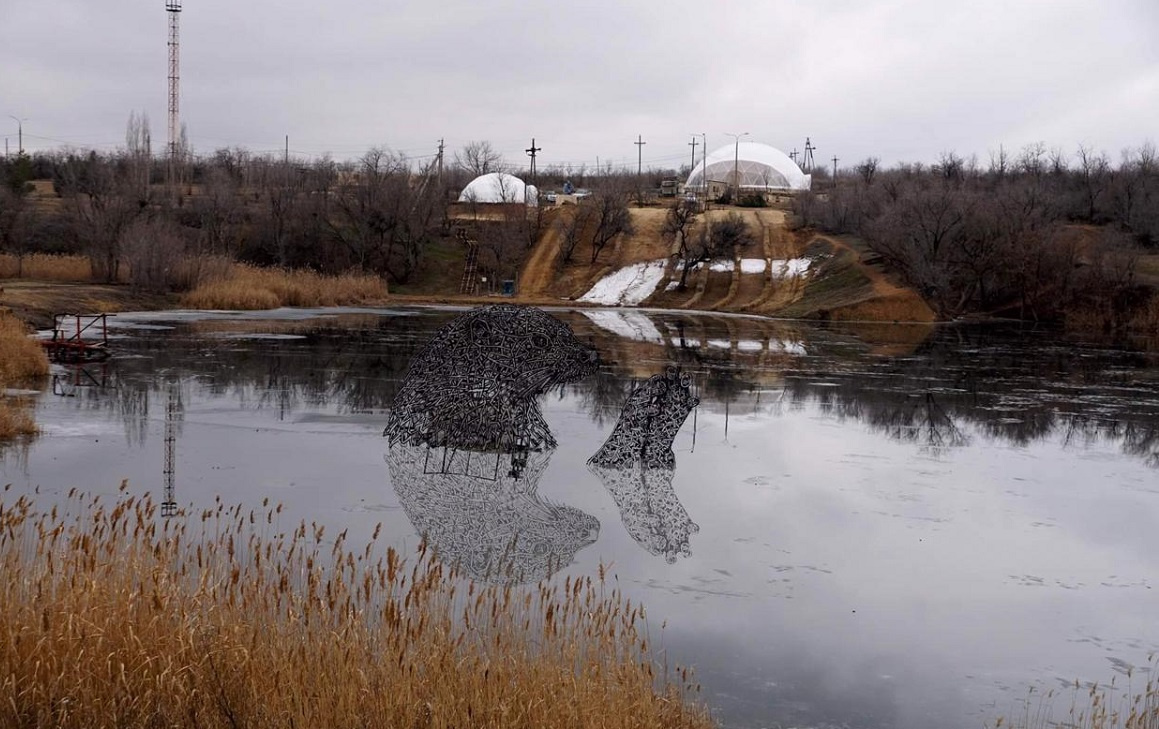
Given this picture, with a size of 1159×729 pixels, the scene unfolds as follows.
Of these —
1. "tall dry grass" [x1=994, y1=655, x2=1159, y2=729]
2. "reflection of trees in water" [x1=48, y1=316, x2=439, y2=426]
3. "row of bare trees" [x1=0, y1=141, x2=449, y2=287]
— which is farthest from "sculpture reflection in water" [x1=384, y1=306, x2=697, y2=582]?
"row of bare trees" [x1=0, y1=141, x2=449, y2=287]

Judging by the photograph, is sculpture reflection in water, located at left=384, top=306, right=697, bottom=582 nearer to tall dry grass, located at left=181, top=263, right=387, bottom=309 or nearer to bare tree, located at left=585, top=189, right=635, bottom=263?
tall dry grass, located at left=181, top=263, right=387, bottom=309

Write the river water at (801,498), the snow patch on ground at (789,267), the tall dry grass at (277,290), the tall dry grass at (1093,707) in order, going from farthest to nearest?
1. the snow patch on ground at (789,267)
2. the tall dry grass at (277,290)
3. the river water at (801,498)
4. the tall dry grass at (1093,707)

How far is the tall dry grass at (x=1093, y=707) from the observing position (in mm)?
8094

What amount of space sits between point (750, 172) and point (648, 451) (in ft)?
285

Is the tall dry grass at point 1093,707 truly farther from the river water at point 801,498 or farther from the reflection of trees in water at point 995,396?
the reflection of trees in water at point 995,396

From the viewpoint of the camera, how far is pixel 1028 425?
22359 mm

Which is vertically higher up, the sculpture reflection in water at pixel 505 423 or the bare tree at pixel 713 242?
the bare tree at pixel 713 242

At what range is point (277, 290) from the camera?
50250 millimetres

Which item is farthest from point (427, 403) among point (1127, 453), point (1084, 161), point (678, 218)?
point (1084, 161)

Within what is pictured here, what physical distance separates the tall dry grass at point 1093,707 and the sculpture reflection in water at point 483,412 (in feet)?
19.0

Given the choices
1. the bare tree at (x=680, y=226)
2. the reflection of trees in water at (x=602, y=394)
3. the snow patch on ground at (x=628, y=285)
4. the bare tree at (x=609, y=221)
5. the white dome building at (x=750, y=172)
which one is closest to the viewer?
the reflection of trees in water at (x=602, y=394)

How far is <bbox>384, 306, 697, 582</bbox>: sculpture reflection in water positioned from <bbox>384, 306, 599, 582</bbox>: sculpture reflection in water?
1 centimetres

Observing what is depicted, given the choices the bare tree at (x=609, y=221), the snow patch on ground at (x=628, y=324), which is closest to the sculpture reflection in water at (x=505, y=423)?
the snow patch on ground at (x=628, y=324)

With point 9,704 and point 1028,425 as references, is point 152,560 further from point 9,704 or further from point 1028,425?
point 1028,425
